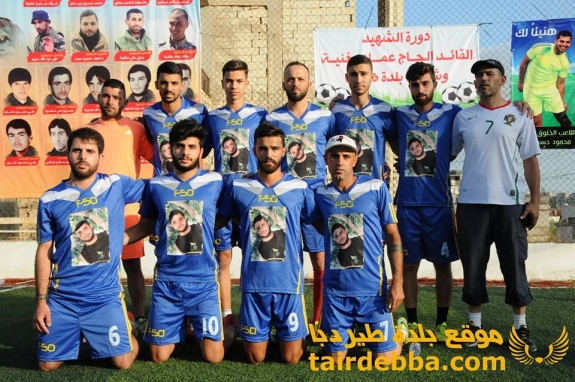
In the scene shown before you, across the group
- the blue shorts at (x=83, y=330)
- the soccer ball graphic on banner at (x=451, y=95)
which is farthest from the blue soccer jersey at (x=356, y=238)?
the soccer ball graphic on banner at (x=451, y=95)

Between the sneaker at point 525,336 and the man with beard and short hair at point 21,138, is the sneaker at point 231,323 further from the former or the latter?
the man with beard and short hair at point 21,138

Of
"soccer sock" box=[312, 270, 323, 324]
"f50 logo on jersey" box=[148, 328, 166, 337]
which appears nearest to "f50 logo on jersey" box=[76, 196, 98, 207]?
"f50 logo on jersey" box=[148, 328, 166, 337]

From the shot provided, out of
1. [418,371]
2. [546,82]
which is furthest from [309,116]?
[546,82]

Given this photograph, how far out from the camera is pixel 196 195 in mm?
4230

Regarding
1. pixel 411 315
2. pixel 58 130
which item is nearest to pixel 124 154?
pixel 411 315

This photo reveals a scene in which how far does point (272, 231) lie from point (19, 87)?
5.31m

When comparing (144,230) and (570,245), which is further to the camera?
(570,245)

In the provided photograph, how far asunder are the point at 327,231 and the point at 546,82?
486cm

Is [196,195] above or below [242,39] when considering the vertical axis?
below

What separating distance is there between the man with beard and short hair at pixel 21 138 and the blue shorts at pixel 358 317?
541 centimetres

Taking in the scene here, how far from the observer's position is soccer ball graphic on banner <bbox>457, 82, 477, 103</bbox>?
7875mm

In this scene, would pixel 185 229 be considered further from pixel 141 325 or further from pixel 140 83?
pixel 140 83

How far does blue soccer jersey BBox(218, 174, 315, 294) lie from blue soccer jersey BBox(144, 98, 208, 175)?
0.97 metres

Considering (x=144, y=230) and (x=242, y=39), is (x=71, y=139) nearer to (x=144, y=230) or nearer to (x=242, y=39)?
(x=144, y=230)
